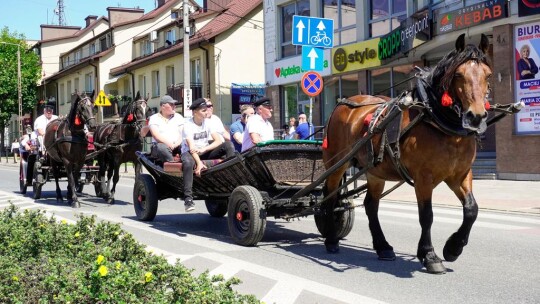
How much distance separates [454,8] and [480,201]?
7564mm

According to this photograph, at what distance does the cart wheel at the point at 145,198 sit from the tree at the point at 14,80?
185 ft

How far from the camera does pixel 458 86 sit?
19.5ft

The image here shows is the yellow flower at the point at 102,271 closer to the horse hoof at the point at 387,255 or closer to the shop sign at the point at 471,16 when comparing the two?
the horse hoof at the point at 387,255

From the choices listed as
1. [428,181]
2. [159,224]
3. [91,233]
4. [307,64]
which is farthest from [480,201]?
[91,233]

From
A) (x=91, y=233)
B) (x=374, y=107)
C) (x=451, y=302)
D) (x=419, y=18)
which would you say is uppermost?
(x=419, y=18)

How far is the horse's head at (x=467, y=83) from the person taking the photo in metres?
5.65

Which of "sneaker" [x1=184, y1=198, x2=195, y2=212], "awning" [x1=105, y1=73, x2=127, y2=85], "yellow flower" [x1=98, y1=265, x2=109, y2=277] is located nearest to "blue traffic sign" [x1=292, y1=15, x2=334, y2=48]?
"sneaker" [x1=184, y1=198, x2=195, y2=212]

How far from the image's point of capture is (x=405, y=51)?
67.5 ft

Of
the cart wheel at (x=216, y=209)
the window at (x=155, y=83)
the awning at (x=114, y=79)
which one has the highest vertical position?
the awning at (x=114, y=79)

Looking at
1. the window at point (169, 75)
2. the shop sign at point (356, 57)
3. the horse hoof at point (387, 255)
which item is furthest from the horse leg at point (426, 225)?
the window at point (169, 75)

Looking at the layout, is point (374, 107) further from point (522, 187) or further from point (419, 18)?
point (419, 18)

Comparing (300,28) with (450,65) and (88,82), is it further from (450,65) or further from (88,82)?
(88,82)

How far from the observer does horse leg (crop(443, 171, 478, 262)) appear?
6.27 m

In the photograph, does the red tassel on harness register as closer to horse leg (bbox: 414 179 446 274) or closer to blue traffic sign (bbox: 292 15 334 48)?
horse leg (bbox: 414 179 446 274)
